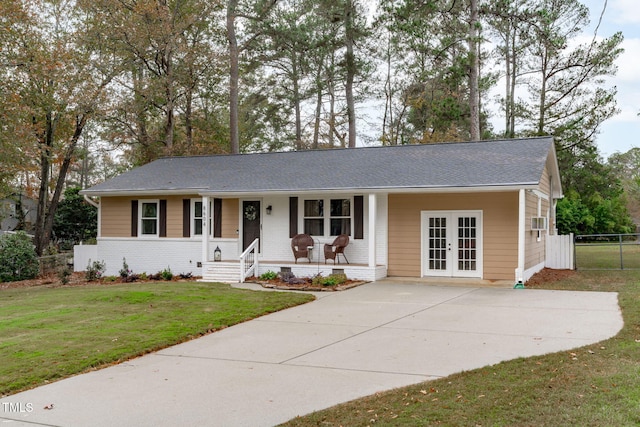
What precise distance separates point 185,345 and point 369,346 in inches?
102

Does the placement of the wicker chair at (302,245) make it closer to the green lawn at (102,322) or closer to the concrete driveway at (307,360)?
the green lawn at (102,322)

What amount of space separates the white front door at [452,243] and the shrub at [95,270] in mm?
9964

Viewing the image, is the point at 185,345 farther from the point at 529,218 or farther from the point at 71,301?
the point at 529,218

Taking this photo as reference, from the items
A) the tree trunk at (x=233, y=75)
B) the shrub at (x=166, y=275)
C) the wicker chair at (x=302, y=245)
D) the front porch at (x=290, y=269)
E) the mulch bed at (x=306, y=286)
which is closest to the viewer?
the mulch bed at (x=306, y=286)

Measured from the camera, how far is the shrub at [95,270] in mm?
17406

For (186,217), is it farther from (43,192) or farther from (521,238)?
(43,192)

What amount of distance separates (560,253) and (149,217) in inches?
519

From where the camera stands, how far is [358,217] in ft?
52.0

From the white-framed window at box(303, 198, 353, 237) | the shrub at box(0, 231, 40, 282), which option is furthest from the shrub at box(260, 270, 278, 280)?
the shrub at box(0, 231, 40, 282)

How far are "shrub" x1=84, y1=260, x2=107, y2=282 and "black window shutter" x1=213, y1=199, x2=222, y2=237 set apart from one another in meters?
3.88

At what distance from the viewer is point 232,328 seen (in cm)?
910

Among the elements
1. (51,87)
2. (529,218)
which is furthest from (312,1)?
(529,218)

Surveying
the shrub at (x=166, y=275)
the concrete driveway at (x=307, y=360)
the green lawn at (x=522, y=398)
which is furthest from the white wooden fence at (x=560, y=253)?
the green lawn at (x=522, y=398)

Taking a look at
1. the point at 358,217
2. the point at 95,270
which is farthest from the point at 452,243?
the point at 95,270
